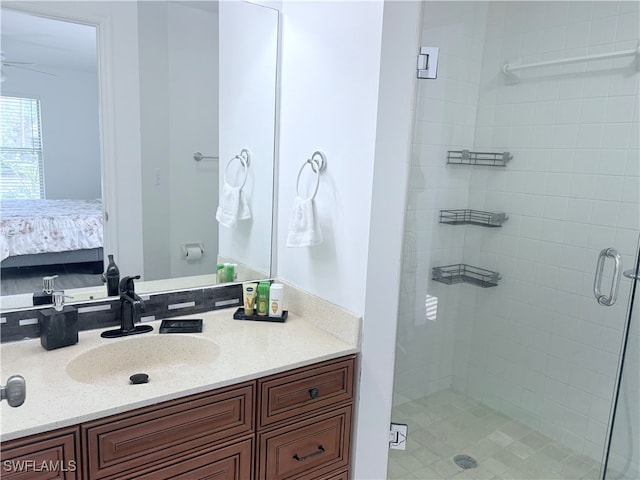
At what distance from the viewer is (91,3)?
1.60m

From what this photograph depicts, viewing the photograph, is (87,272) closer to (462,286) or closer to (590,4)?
(462,286)

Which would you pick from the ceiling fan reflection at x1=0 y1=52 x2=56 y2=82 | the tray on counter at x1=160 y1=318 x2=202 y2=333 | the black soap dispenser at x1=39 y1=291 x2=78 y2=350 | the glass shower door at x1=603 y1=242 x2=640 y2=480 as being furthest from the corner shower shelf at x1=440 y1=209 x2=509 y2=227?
the ceiling fan reflection at x1=0 y1=52 x2=56 y2=82

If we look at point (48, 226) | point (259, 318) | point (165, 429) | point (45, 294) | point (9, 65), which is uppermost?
point (9, 65)

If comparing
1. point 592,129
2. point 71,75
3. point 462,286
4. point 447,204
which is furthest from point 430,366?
point 71,75

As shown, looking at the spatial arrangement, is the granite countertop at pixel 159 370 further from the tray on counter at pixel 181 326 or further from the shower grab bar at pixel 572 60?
the shower grab bar at pixel 572 60

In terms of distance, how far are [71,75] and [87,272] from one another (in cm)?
67

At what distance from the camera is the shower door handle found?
217 cm

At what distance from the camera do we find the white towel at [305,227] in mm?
1760

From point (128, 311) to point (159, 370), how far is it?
23 centimetres

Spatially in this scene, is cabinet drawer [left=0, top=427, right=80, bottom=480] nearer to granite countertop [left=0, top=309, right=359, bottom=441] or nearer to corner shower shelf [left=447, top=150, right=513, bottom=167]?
granite countertop [left=0, top=309, right=359, bottom=441]

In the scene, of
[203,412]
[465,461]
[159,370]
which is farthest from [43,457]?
[465,461]

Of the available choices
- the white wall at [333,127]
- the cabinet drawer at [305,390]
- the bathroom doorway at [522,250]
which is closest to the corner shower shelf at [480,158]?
the bathroom doorway at [522,250]

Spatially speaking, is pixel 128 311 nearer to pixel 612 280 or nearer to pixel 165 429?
pixel 165 429

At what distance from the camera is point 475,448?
244cm
